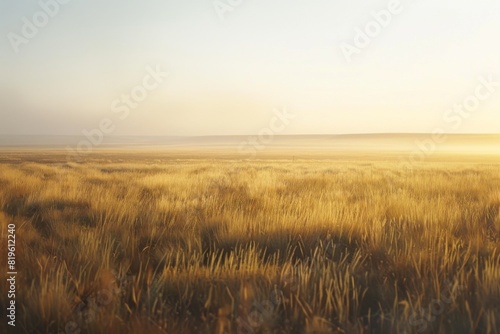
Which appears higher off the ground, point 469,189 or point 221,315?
point 221,315

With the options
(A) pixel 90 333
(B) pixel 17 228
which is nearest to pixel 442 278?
(A) pixel 90 333

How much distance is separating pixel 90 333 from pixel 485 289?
2.27 meters

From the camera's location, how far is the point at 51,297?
2166 millimetres

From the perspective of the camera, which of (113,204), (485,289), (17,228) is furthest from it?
(113,204)

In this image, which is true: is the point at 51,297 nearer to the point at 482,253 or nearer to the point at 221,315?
the point at 221,315

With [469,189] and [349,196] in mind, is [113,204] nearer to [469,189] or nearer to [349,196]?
[349,196]

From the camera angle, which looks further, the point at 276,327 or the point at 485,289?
the point at 485,289

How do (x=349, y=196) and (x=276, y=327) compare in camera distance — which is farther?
(x=349, y=196)

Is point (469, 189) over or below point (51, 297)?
below

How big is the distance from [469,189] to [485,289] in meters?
7.70

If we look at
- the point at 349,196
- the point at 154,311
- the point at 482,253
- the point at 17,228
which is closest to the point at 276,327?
the point at 154,311

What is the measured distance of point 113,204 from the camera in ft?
19.0

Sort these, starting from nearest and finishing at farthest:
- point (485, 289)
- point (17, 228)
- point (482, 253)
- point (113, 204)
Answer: point (485, 289) < point (482, 253) < point (17, 228) < point (113, 204)

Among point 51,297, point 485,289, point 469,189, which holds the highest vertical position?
point 51,297
